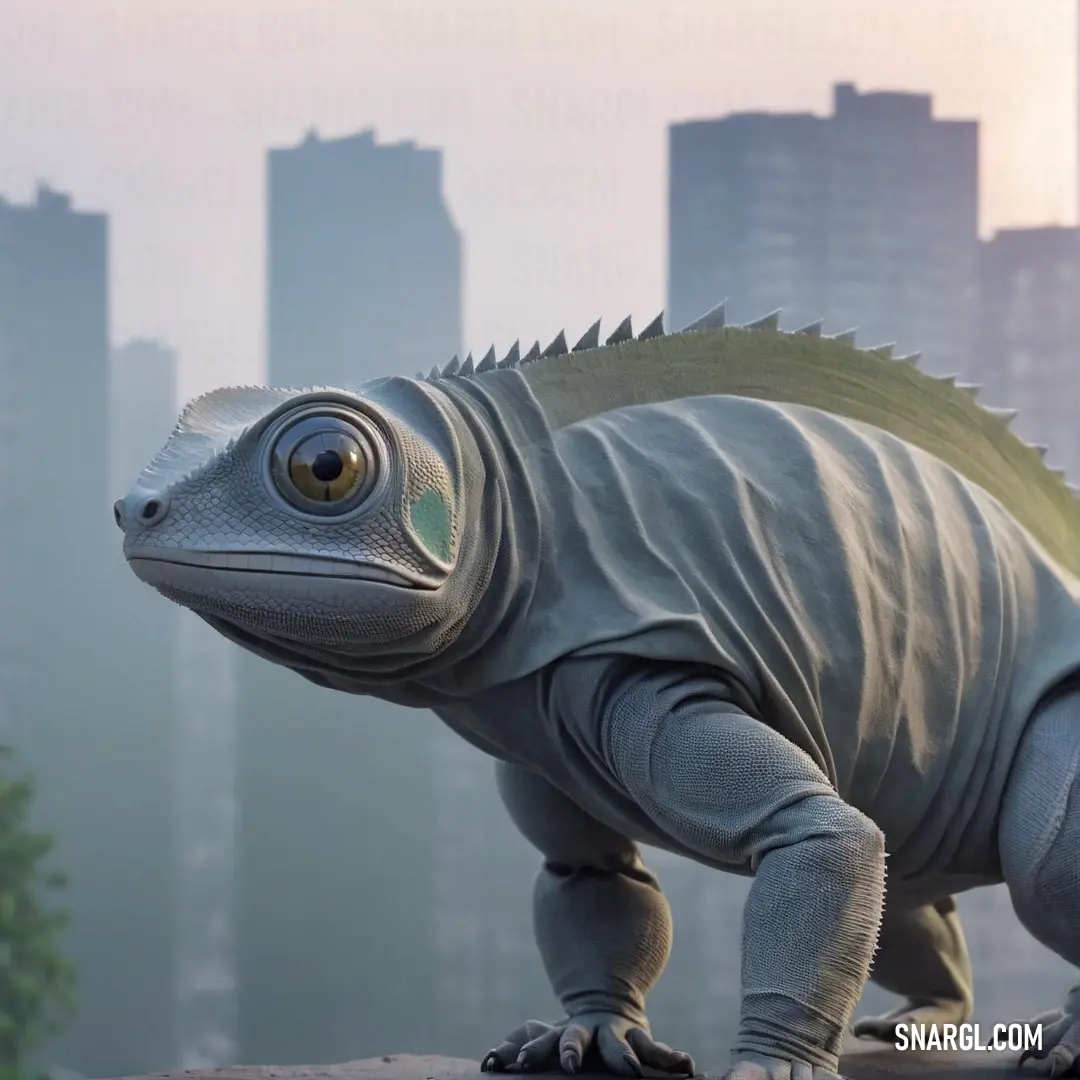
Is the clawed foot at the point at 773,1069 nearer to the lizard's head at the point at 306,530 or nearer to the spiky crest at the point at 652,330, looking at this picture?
the lizard's head at the point at 306,530

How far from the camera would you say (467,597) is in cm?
263

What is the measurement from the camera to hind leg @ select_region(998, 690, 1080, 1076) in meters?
2.88

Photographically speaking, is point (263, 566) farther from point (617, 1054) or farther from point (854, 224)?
point (854, 224)

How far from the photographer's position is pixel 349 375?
24.8 feet

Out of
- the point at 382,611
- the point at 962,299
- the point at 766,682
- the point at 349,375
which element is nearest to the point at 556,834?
the point at 766,682

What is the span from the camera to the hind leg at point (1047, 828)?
113 inches

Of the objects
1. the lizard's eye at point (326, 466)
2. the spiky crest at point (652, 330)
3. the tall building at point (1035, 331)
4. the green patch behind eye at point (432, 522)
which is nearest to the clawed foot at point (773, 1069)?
the green patch behind eye at point (432, 522)

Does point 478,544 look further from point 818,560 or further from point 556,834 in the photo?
point 556,834

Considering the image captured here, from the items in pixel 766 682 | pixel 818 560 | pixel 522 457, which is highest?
pixel 522 457

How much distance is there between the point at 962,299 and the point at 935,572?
217 inches

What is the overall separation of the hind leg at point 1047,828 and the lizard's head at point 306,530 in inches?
45.1

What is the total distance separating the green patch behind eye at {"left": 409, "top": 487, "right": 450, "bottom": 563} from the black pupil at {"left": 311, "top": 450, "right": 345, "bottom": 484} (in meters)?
0.13

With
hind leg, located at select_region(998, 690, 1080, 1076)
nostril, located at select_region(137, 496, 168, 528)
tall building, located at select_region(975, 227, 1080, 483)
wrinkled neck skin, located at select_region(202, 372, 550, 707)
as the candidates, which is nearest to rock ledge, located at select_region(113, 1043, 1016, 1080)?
hind leg, located at select_region(998, 690, 1080, 1076)

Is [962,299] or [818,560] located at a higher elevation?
[962,299]
